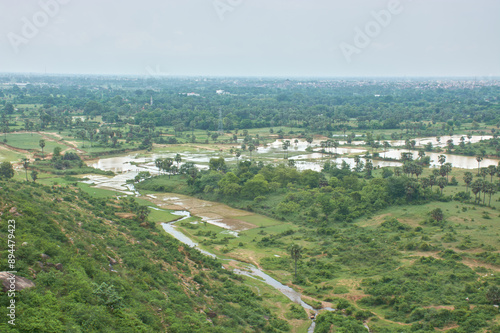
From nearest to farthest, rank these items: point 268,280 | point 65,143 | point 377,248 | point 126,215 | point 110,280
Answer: point 110,280 → point 268,280 → point 377,248 → point 126,215 → point 65,143

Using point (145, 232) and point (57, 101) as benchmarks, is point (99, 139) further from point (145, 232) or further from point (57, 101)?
point (57, 101)

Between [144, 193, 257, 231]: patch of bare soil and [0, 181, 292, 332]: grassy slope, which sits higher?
[0, 181, 292, 332]: grassy slope

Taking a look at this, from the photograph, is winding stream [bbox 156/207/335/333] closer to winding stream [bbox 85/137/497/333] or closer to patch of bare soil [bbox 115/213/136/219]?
winding stream [bbox 85/137/497/333]

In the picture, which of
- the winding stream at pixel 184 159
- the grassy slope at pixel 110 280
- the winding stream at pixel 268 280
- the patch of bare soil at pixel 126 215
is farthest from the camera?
the winding stream at pixel 184 159

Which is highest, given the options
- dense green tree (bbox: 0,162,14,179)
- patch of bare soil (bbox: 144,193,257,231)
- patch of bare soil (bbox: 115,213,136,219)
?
dense green tree (bbox: 0,162,14,179)

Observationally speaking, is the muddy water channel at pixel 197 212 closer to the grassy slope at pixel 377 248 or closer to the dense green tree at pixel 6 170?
the grassy slope at pixel 377 248

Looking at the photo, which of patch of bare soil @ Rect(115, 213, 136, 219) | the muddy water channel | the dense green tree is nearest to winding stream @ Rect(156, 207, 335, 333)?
the muddy water channel

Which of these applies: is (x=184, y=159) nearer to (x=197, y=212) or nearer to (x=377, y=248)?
(x=197, y=212)

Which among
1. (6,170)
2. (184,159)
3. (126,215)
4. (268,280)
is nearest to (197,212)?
(126,215)

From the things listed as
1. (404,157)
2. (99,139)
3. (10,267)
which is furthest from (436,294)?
(99,139)

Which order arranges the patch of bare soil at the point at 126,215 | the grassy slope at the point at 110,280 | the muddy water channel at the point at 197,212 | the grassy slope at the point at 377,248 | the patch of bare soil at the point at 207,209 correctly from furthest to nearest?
the patch of bare soil at the point at 207,209 → the patch of bare soil at the point at 126,215 → the muddy water channel at the point at 197,212 → the grassy slope at the point at 377,248 → the grassy slope at the point at 110,280

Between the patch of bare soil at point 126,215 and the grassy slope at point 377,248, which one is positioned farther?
the patch of bare soil at point 126,215

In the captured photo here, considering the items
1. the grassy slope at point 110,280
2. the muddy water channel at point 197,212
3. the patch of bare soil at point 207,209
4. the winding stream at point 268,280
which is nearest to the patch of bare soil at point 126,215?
the grassy slope at point 110,280
